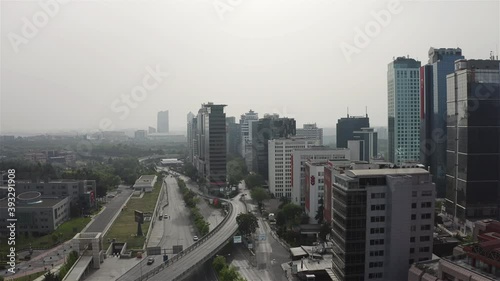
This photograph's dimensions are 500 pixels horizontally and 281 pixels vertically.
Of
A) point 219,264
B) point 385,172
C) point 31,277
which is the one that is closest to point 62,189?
point 31,277

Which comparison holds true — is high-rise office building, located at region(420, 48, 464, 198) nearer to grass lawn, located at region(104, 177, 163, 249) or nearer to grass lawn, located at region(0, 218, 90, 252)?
grass lawn, located at region(104, 177, 163, 249)

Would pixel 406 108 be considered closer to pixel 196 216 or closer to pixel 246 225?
pixel 196 216

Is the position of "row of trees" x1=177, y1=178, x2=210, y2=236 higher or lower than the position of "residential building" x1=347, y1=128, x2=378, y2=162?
lower

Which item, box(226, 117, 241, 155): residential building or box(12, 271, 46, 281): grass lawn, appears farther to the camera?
box(226, 117, 241, 155): residential building

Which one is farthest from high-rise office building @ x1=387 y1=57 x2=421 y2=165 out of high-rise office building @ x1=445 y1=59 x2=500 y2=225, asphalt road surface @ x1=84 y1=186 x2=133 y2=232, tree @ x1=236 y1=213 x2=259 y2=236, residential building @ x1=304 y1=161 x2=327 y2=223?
asphalt road surface @ x1=84 y1=186 x2=133 y2=232

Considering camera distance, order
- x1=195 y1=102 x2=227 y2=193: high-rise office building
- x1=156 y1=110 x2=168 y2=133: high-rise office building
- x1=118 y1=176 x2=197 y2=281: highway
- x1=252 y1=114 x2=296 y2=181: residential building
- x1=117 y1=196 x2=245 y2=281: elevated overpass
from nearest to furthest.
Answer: x1=117 y1=196 x2=245 y2=281: elevated overpass, x1=118 y1=176 x2=197 y2=281: highway, x1=195 y1=102 x2=227 y2=193: high-rise office building, x1=252 y1=114 x2=296 y2=181: residential building, x1=156 y1=110 x2=168 y2=133: high-rise office building

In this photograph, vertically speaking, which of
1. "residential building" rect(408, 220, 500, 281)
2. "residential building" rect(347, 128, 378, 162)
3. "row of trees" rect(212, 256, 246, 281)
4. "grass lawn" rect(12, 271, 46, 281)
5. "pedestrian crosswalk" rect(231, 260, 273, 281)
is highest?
"residential building" rect(347, 128, 378, 162)

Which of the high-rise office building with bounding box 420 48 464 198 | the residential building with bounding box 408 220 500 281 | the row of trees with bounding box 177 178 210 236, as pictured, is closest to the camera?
the residential building with bounding box 408 220 500 281

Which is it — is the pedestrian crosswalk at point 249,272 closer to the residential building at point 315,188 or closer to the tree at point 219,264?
the tree at point 219,264

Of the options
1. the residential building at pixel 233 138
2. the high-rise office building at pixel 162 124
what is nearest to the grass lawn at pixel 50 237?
the residential building at pixel 233 138
